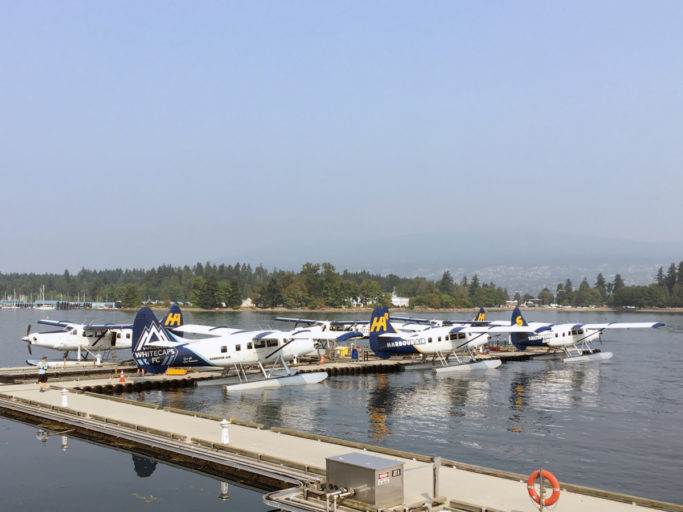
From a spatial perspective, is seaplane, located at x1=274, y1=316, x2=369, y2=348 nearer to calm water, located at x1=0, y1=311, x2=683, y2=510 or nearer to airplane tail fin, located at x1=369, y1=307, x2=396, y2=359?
airplane tail fin, located at x1=369, y1=307, x2=396, y2=359

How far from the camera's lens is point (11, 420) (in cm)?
2705

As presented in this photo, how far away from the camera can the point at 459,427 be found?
27625 millimetres

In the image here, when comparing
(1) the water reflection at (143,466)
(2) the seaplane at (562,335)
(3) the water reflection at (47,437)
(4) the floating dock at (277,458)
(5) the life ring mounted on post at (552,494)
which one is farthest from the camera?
(2) the seaplane at (562,335)

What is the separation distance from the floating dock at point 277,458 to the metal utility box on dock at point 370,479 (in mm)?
154

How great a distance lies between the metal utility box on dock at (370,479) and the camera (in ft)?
44.9

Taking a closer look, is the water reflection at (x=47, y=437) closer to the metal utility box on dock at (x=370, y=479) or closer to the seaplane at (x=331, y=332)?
the metal utility box on dock at (x=370, y=479)

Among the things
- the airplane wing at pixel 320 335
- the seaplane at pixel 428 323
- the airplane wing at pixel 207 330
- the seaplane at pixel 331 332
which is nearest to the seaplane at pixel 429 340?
the seaplane at pixel 331 332

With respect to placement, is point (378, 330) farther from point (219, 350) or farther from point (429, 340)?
point (219, 350)

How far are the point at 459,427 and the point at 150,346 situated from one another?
52.0 feet

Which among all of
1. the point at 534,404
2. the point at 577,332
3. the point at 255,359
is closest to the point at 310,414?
the point at 255,359

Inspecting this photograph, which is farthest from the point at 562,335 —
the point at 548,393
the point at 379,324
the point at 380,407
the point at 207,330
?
the point at 207,330

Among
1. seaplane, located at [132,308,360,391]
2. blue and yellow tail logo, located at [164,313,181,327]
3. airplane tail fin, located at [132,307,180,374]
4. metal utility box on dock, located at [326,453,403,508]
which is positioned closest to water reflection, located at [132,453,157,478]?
metal utility box on dock, located at [326,453,403,508]

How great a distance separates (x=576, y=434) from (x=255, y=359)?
17102mm

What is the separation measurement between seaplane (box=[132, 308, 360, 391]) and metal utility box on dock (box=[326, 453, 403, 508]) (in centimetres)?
2069
